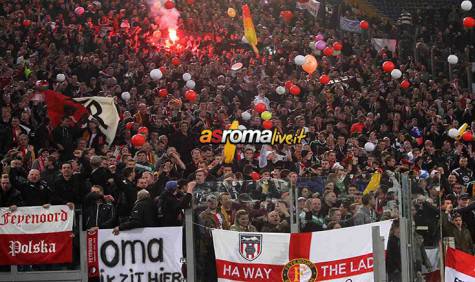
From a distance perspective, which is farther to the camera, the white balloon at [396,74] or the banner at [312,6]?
the banner at [312,6]

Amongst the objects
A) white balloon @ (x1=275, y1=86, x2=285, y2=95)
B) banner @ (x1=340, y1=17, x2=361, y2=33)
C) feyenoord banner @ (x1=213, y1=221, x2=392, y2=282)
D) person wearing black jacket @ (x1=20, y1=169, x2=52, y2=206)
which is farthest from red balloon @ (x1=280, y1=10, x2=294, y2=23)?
feyenoord banner @ (x1=213, y1=221, x2=392, y2=282)

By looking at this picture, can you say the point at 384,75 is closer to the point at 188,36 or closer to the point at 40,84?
the point at 188,36

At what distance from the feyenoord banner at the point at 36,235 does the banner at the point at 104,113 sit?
16.2ft

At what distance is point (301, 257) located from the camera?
34.8 feet

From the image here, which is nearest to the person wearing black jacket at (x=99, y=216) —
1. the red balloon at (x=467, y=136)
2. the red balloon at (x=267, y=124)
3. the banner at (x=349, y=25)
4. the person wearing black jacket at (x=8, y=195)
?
the person wearing black jacket at (x=8, y=195)

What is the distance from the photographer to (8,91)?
20578mm

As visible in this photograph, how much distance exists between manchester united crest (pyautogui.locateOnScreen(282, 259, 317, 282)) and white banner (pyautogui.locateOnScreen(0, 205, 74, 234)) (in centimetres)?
410

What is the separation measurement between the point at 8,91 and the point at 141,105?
8.74ft

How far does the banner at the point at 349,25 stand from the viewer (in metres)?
31.0

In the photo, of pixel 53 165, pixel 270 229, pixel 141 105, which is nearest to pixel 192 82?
pixel 141 105

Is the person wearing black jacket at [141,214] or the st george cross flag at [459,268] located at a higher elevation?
the person wearing black jacket at [141,214]

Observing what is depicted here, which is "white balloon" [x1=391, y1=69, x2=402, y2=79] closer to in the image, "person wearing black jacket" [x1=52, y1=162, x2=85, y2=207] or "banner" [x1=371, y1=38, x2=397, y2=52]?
"banner" [x1=371, y1=38, x2=397, y2=52]

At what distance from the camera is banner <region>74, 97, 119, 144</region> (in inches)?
737

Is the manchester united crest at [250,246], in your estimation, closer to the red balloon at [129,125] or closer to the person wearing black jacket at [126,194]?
the person wearing black jacket at [126,194]
